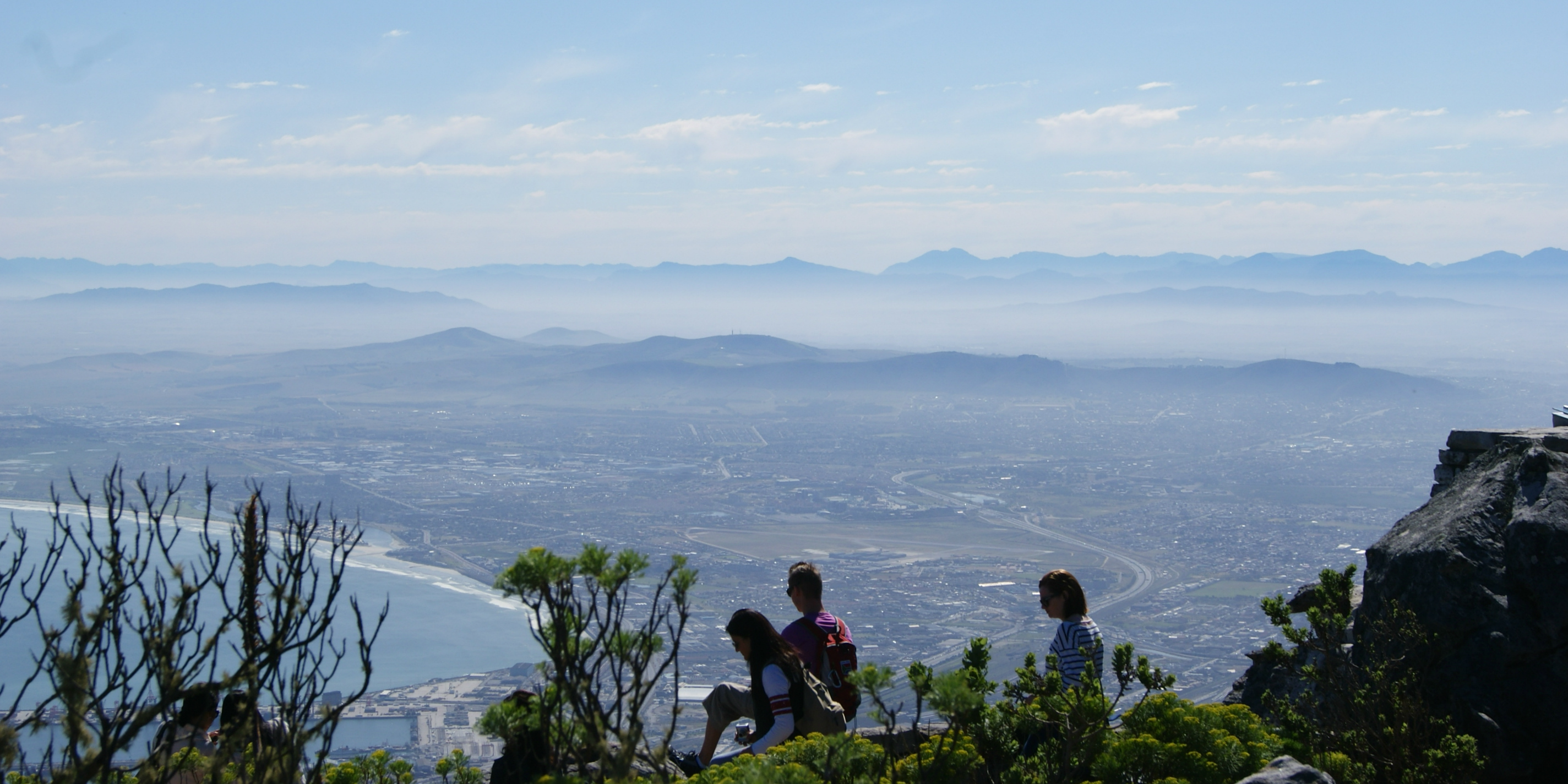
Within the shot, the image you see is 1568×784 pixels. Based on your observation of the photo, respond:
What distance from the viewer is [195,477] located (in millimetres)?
101438

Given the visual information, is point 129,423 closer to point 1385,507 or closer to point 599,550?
point 1385,507

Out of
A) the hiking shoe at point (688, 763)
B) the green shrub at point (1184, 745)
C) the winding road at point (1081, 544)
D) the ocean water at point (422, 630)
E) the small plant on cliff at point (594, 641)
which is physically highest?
the small plant on cliff at point (594, 641)

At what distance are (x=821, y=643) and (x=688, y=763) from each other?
980 mm

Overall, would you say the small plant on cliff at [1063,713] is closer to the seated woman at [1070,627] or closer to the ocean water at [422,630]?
the seated woman at [1070,627]

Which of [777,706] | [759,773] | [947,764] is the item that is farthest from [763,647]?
[759,773]

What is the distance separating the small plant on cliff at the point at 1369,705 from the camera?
4.54 m

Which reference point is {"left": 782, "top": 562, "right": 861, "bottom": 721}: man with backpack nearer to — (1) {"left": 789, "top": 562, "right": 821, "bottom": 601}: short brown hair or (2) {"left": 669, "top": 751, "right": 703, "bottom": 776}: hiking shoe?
(1) {"left": 789, "top": 562, "right": 821, "bottom": 601}: short brown hair

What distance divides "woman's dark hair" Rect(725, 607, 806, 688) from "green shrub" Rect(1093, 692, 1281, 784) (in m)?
1.38

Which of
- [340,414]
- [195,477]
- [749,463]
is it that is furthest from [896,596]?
[340,414]

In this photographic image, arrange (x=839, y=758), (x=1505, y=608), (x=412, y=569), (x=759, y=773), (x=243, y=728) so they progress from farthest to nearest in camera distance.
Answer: (x=412, y=569)
(x=1505, y=608)
(x=839, y=758)
(x=243, y=728)
(x=759, y=773)

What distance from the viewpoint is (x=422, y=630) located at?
46.4m

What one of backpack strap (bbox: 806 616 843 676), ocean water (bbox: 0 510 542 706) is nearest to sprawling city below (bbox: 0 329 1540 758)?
ocean water (bbox: 0 510 542 706)

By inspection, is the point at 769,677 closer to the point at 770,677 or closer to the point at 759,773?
the point at 770,677

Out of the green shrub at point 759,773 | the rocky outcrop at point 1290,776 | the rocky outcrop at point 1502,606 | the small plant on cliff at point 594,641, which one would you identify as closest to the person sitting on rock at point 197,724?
the small plant on cliff at point 594,641
